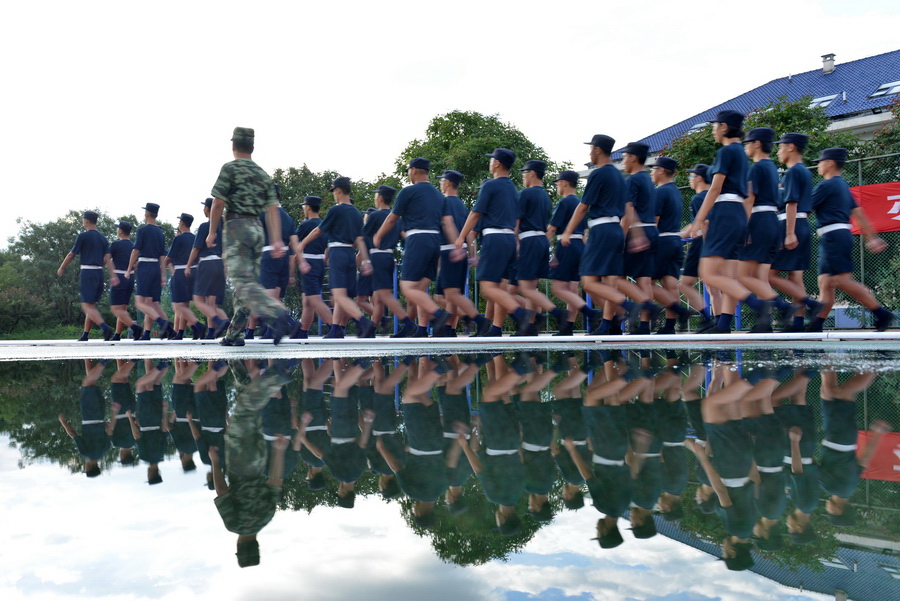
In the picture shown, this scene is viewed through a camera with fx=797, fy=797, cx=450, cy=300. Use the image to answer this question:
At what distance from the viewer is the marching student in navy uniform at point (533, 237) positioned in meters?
10.4

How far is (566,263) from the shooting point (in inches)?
428

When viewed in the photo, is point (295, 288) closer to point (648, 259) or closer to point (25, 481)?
point (648, 259)

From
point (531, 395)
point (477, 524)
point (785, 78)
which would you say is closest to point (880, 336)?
point (531, 395)

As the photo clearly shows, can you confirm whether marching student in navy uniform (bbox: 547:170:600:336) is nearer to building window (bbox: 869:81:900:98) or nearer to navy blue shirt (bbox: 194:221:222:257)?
navy blue shirt (bbox: 194:221:222:257)

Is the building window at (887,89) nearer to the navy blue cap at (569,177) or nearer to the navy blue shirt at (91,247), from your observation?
the navy blue cap at (569,177)

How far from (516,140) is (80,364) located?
87.7ft

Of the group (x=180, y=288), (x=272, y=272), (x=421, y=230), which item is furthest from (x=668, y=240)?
(x=180, y=288)

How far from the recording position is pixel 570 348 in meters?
7.73

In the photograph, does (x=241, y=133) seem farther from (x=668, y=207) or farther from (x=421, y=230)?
(x=668, y=207)

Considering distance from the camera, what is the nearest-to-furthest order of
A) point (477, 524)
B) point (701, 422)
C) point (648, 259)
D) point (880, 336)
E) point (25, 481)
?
point (477, 524)
point (25, 481)
point (701, 422)
point (880, 336)
point (648, 259)

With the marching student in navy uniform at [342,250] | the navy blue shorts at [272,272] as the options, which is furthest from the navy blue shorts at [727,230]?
the navy blue shorts at [272,272]

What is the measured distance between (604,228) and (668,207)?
1516 millimetres

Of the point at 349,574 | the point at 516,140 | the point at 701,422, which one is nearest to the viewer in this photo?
the point at 349,574

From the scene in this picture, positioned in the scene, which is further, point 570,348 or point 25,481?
point 570,348
